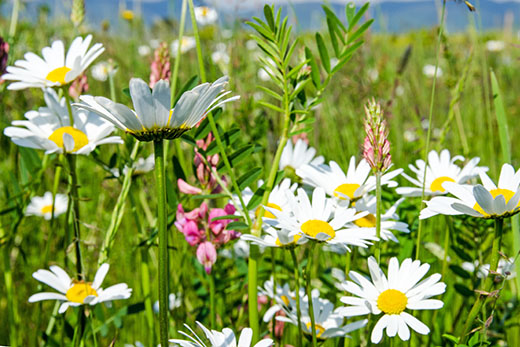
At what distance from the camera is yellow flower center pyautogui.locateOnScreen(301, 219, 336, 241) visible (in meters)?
0.77

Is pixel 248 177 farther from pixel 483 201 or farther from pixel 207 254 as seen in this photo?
pixel 483 201

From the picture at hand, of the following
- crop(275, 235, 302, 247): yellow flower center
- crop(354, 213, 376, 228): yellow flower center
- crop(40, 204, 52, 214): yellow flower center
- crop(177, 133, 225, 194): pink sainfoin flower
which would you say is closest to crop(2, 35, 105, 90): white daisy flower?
crop(177, 133, 225, 194): pink sainfoin flower

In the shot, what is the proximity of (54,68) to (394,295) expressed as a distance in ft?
2.77

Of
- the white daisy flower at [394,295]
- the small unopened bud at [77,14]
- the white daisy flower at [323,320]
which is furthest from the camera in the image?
the small unopened bud at [77,14]

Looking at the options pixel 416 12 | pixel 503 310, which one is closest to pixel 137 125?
pixel 503 310

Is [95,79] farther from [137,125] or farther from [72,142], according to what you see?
[137,125]

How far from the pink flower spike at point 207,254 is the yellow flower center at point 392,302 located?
36 cm

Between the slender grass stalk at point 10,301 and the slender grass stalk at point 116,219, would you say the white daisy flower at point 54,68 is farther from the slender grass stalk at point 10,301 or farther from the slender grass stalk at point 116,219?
the slender grass stalk at point 10,301

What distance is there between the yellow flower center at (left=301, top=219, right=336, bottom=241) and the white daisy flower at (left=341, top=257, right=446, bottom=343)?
0.25 feet

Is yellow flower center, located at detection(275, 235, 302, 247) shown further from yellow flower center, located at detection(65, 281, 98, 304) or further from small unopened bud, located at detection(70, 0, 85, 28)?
small unopened bud, located at detection(70, 0, 85, 28)

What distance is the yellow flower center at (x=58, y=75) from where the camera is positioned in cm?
100

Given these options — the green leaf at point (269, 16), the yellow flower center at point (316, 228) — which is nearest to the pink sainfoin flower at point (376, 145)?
the yellow flower center at point (316, 228)

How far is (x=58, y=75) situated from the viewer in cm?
101

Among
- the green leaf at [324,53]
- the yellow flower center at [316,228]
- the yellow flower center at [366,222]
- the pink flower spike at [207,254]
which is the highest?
→ the green leaf at [324,53]
